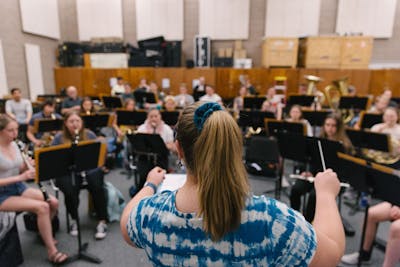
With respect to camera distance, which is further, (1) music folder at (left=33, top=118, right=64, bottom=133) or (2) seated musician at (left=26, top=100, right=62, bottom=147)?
(2) seated musician at (left=26, top=100, right=62, bottom=147)

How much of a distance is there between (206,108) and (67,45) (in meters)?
11.0

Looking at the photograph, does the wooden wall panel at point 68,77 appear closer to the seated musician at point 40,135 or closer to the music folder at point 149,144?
the seated musician at point 40,135

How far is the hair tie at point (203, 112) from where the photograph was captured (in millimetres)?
894

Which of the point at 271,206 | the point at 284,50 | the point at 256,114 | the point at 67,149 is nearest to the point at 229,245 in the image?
the point at 271,206

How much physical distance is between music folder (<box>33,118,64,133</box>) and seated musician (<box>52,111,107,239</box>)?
3.98 feet

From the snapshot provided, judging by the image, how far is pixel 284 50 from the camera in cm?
938

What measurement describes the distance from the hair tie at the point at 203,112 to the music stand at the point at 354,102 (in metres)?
6.49

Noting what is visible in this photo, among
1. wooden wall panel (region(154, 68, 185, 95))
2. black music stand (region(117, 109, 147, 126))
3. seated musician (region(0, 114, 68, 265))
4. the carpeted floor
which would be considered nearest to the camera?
seated musician (region(0, 114, 68, 265))

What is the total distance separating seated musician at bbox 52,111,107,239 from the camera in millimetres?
3434

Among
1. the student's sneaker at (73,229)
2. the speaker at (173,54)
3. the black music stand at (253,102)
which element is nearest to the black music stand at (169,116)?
the black music stand at (253,102)

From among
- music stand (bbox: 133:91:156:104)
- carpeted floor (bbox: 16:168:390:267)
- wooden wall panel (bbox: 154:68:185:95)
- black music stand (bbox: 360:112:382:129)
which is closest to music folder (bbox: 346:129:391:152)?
carpeted floor (bbox: 16:168:390:267)

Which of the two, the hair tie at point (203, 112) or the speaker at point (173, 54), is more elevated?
the speaker at point (173, 54)

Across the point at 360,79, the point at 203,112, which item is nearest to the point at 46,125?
the point at 203,112

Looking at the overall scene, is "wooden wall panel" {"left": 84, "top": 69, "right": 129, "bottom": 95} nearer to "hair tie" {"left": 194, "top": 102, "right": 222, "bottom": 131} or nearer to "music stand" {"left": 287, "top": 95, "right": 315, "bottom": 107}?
"music stand" {"left": 287, "top": 95, "right": 315, "bottom": 107}
